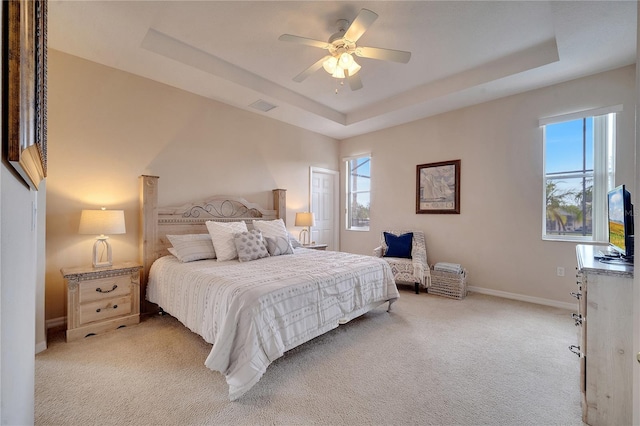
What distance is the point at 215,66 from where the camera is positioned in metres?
3.32

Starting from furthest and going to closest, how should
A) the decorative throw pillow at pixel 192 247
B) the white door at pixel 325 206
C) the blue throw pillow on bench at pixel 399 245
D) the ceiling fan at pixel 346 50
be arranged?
the white door at pixel 325 206, the blue throw pillow on bench at pixel 399 245, the decorative throw pillow at pixel 192 247, the ceiling fan at pixel 346 50

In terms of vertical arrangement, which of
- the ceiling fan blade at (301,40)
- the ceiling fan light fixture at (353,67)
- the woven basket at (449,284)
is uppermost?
the ceiling fan blade at (301,40)

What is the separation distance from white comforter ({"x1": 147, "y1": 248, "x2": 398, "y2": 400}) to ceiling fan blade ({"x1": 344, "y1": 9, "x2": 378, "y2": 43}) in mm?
2102

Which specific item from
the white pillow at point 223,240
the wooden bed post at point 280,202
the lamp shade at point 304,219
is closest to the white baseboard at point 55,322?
the white pillow at point 223,240

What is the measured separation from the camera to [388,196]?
17.4 feet

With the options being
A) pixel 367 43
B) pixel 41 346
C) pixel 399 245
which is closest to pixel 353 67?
pixel 367 43

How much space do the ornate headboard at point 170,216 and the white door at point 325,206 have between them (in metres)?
1.46

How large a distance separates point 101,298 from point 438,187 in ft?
15.6

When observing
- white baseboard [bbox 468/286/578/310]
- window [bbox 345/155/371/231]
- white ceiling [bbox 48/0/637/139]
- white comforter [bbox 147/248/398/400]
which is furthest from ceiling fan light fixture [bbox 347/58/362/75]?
white baseboard [bbox 468/286/578/310]

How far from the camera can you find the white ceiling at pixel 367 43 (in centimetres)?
243

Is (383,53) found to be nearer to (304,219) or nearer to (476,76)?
(476,76)

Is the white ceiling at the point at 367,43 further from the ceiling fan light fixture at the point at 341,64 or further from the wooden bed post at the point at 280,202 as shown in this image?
the wooden bed post at the point at 280,202

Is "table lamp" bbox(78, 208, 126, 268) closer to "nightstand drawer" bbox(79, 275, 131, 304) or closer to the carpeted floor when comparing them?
"nightstand drawer" bbox(79, 275, 131, 304)

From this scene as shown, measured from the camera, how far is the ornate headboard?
3223 millimetres
